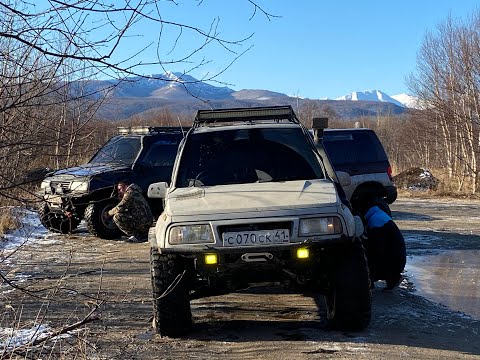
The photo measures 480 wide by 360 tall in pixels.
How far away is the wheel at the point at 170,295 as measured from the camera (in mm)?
4832

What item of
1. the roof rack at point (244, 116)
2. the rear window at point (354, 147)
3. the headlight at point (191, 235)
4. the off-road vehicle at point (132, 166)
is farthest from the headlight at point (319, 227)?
the rear window at point (354, 147)

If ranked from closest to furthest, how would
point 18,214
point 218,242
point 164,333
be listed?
1. point 18,214
2. point 218,242
3. point 164,333

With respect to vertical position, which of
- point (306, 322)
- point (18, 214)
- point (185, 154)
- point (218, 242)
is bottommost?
point (306, 322)

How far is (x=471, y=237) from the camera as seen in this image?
1095 cm

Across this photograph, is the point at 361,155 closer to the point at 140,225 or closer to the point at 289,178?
the point at 140,225

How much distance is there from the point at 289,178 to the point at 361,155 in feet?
21.5

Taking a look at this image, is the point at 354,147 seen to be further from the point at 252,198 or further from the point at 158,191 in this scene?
the point at 252,198

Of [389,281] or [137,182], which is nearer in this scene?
[389,281]

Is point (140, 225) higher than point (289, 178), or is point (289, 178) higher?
point (289, 178)

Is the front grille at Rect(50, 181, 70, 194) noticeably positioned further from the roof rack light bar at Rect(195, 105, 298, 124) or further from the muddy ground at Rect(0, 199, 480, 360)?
the roof rack light bar at Rect(195, 105, 298, 124)

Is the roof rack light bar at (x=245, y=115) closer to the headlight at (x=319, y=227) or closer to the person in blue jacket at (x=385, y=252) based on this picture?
the person in blue jacket at (x=385, y=252)

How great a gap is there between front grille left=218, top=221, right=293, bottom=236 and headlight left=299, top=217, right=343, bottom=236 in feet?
0.36

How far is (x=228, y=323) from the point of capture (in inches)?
213

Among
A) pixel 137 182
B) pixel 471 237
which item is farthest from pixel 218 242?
pixel 471 237
